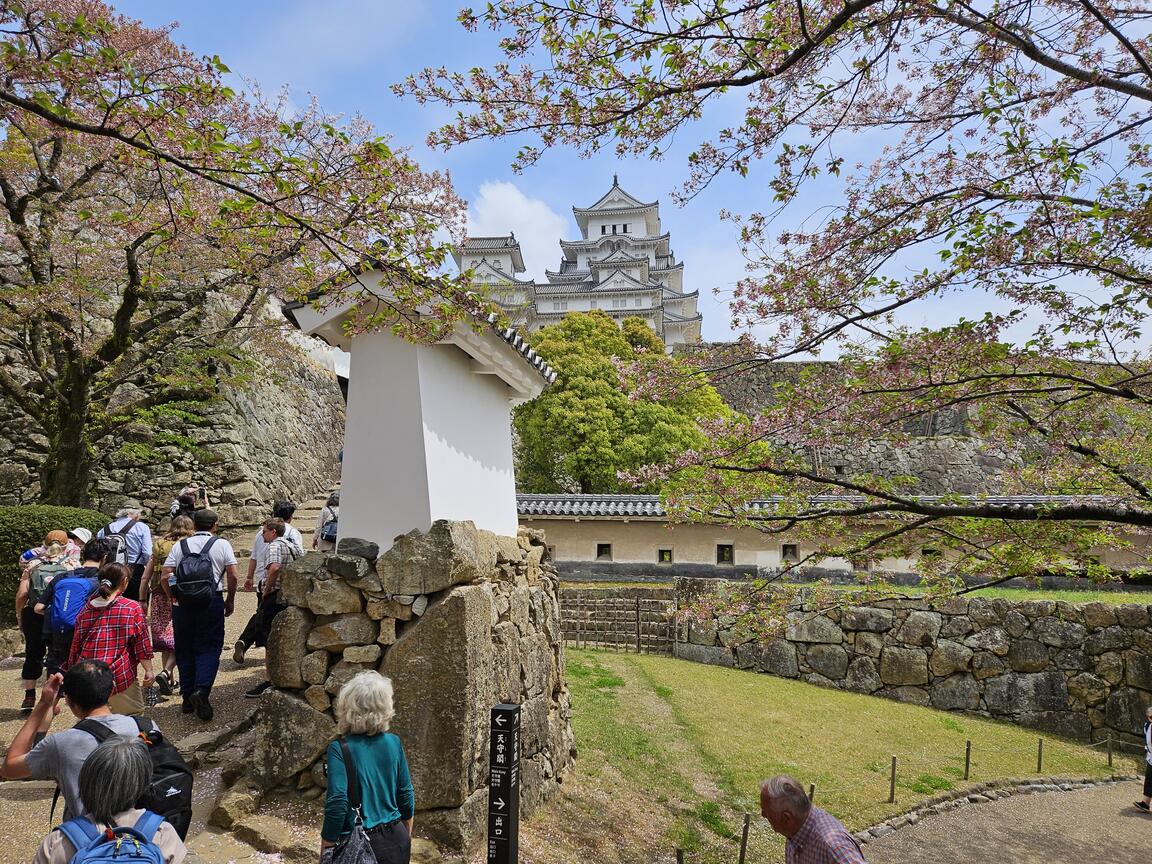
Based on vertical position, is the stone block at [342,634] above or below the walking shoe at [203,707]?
above

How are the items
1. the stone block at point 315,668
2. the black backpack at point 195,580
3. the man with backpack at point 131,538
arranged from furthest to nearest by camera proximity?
the man with backpack at point 131,538
the black backpack at point 195,580
the stone block at point 315,668

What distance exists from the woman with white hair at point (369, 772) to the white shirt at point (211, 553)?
126 inches

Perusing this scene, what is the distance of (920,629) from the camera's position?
12.1 meters

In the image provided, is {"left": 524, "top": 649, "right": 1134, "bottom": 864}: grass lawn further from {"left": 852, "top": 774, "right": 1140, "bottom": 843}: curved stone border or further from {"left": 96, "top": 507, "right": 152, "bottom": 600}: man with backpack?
{"left": 96, "top": 507, "right": 152, "bottom": 600}: man with backpack

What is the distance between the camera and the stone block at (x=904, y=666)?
1200 centimetres

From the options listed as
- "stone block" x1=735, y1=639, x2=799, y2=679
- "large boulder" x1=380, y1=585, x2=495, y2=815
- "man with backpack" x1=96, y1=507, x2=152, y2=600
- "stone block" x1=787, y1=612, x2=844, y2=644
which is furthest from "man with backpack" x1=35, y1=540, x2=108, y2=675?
"stone block" x1=787, y1=612, x2=844, y2=644

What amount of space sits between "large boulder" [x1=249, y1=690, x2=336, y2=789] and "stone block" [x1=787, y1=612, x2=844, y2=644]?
9922mm

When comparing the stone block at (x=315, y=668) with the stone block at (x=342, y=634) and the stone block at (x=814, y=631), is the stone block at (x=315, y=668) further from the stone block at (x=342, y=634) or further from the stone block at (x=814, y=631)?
the stone block at (x=814, y=631)

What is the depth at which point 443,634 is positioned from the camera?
15.4 feet

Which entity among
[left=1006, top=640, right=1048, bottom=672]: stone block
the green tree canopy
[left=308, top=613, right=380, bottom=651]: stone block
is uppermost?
the green tree canopy

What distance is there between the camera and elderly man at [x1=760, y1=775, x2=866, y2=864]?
312 cm

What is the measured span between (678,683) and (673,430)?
11.4 m

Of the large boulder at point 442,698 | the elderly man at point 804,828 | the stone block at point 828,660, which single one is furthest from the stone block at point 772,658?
the elderly man at point 804,828

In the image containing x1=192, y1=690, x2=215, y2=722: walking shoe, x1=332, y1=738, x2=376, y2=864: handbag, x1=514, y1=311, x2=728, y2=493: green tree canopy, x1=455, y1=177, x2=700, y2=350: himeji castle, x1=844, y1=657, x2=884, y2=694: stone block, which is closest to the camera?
x1=332, y1=738, x2=376, y2=864: handbag
